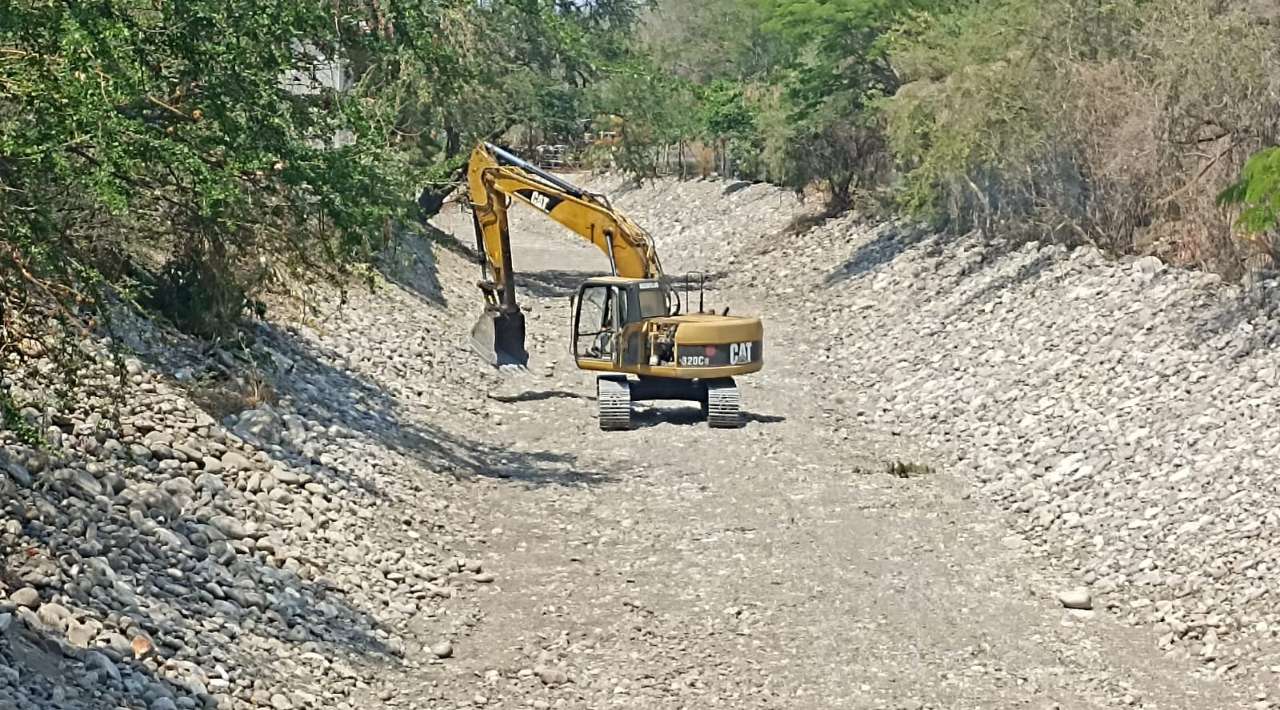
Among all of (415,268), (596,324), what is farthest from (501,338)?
(415,268)

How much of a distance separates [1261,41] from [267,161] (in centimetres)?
1491

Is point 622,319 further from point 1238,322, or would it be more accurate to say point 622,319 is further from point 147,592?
point 147,592

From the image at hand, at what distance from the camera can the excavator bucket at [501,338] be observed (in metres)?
22.0

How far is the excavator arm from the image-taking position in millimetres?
20578

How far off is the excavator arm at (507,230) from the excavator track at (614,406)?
6.71 ft

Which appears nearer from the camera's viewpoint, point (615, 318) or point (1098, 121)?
point (615, 318)

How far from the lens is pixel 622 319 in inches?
766

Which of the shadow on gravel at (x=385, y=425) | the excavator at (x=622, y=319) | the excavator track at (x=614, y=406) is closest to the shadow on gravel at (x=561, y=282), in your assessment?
the excavator at (x=622, y=319)

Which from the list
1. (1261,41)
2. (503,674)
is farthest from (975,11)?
(503,674)

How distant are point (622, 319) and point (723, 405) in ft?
5.19

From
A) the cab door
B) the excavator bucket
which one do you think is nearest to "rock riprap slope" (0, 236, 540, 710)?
the cab door

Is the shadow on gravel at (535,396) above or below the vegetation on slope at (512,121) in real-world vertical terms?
below

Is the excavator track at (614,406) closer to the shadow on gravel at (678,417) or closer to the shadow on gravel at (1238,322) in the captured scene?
the shadow on gravel at (678,417)

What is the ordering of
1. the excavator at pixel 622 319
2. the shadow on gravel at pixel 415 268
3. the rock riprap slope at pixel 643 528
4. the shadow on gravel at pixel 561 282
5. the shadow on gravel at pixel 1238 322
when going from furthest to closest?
Result: the shadow on gravel at pixel 561 282, the shadow on gravel at pixel 415 268, the excavator at pixel 622 319, the shadow on gravel at pixel 1238 322, the rock riprap slope at pixel 643 528
